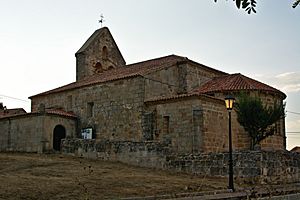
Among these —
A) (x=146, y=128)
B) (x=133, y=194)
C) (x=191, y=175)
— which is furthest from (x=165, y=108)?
(x=133, y=194)

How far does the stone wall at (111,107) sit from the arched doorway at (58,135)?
Answer: 1432 millimetres

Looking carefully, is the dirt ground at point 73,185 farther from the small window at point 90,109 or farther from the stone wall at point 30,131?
the small window at point 90,109

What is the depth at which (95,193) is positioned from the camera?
1231 cm

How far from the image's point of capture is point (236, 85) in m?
26.7

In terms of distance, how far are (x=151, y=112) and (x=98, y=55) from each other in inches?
530

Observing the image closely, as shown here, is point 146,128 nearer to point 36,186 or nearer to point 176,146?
point 176,146

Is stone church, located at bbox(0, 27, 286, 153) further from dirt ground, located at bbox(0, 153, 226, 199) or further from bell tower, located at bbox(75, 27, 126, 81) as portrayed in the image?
dirt ground, located at bbox(0, 153, 226, 199)

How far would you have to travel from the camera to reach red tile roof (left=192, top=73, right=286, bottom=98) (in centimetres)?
2635

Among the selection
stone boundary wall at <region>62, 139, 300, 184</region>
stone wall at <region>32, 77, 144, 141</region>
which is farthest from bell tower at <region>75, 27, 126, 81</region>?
stone boundary wall at <region>62, 139, 300, 184</region>

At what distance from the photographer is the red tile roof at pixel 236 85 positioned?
2635cm

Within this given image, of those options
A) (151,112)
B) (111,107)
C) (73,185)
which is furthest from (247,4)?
(111,107)

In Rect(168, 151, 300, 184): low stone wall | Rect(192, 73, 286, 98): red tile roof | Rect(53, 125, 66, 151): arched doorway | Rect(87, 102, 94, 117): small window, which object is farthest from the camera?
Rect(87, 102, 94, 117): small window

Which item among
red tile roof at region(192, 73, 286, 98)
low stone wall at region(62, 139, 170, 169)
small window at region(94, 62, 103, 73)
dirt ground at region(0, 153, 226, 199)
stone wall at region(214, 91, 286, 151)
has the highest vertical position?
small window at region(94, 62, 103, 73)

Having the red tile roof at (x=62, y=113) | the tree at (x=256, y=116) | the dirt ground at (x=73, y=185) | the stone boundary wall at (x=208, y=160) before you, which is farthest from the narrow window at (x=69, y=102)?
the tree at (x=256, y=116)
